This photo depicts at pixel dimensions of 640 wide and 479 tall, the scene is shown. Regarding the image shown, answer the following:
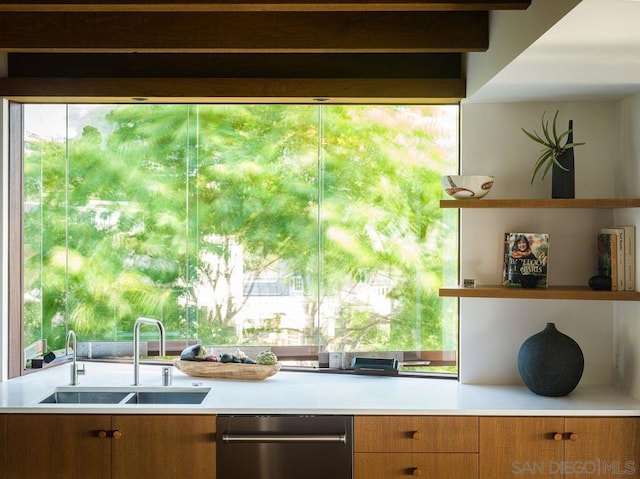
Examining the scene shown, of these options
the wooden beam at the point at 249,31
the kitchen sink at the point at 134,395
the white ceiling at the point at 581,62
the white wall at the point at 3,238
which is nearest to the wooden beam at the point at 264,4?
the white ceiling at the point at 581,62

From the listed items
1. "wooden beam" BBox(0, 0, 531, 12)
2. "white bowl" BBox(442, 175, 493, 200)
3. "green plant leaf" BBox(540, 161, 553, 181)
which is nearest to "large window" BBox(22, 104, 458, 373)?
"white bowl" BBox(442, 175, 493, 200)

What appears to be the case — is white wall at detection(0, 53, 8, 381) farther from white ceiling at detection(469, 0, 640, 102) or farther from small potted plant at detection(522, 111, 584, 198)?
small potted plant at detection(522, 111, 584, 198)

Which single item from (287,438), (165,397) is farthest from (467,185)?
(165,397)

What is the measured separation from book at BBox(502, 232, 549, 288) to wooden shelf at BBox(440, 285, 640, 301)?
0.24ft

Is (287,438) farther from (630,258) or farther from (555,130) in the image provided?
(555,130)

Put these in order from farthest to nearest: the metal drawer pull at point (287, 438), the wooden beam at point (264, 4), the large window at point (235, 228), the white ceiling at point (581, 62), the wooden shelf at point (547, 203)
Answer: the large window at point (235, 228) < the wooden shelf at point (547, 203) < the metal drawer pull at point (287, 438) < the wooden beam at point (264, 4) < the white ceiling at point (581, 62)

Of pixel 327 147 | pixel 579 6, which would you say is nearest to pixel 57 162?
pixel 327 147

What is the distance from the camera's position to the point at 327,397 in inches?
120

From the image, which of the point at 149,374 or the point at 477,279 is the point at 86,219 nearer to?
the point at 149,374

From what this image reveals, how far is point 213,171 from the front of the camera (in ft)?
11.9

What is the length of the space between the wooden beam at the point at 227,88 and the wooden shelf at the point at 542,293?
93cm

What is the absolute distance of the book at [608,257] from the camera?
3.11 m

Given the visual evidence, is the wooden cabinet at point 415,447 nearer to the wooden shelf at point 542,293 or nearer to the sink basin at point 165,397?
the wooden shelf at point 542,293

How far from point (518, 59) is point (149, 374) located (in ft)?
7.45
